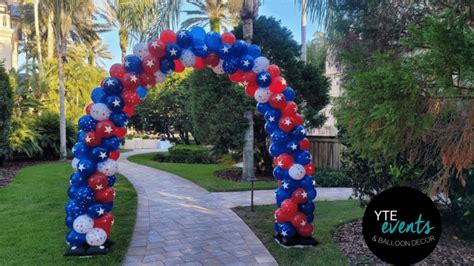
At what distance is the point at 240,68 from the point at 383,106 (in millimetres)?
2681

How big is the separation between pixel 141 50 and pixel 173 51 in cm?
44

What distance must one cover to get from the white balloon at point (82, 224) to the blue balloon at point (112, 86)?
1.72 meters

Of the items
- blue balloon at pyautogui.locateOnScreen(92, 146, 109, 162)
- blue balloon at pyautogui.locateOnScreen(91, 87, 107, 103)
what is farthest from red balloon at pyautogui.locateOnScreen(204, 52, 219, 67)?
blue balloon at pyautogui.locateOnScreen(92, 146, 109, 162)

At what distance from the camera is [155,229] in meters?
5.67

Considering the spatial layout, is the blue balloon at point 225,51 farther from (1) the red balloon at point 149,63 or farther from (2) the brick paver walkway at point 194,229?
(2) the brick paver walkway at point 194,229

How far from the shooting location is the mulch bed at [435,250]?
4062 mm

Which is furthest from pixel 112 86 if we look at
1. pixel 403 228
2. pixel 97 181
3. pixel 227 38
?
pixel 403 228

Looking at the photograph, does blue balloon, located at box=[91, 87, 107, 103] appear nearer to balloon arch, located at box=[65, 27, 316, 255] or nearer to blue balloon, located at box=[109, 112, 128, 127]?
balloon arch, located at box=[65, 27, 316, 255]

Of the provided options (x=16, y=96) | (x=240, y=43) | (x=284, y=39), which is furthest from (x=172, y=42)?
(x=16, y=96)

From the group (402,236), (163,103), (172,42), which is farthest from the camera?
(163,103)

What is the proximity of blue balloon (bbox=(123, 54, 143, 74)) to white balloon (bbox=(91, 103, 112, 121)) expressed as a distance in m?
0.61

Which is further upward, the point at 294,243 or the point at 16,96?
the point at 16,96

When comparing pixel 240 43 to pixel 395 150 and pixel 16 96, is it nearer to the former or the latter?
pixel 395 150

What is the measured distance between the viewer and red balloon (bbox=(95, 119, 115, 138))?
15.1ft
